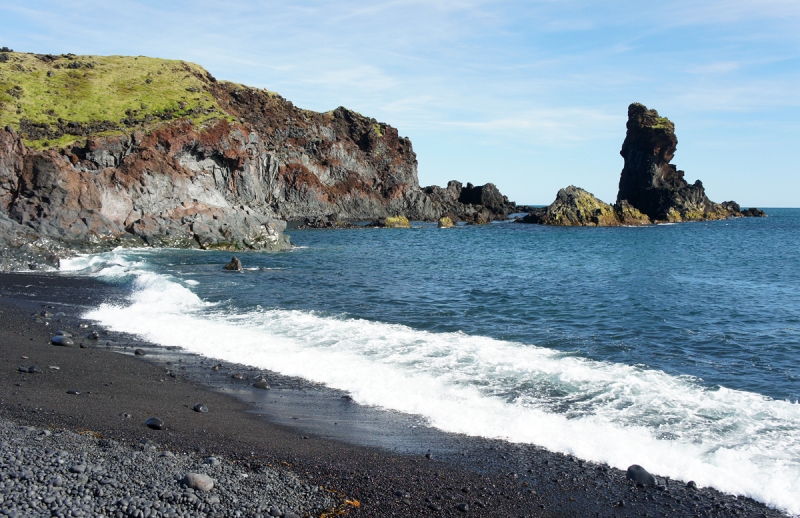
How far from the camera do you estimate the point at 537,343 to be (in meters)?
16.0

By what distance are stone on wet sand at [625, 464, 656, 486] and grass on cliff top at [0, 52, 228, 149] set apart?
54704mm

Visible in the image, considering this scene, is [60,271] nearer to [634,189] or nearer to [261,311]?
[261,311]

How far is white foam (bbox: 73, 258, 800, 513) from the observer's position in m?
8.37

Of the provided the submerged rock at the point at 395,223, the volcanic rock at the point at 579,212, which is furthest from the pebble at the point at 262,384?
the volcanic rock at the point at 579,212

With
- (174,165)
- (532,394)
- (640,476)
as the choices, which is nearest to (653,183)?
(174,165)

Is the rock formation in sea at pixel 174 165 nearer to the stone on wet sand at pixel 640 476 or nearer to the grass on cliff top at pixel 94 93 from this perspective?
the grass on cliff top at pixel 94 93

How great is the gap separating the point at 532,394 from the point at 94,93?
70156 mm

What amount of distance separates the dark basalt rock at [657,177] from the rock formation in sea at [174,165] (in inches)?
1061

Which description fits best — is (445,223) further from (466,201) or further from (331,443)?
(331,443)

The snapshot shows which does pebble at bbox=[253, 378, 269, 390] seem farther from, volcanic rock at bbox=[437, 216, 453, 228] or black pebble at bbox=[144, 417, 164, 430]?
volcanic rock at bbox=[437, 216, 453, 228]

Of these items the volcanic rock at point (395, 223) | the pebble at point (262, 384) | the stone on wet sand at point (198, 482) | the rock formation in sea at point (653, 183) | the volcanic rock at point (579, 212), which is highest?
the rock formation in sea at point (653, 183)

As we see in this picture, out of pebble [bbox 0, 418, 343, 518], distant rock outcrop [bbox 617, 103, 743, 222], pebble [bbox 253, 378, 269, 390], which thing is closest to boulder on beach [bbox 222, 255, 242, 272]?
pebble [bbox 253, 378, 269, 390]

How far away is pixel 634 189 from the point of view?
107 metres

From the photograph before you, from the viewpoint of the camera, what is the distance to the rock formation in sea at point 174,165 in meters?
35.0
